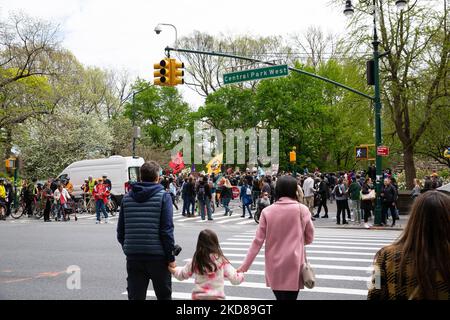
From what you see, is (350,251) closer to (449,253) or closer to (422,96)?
(449,253)

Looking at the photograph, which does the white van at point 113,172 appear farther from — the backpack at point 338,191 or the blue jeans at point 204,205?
the backpack at point 338,191

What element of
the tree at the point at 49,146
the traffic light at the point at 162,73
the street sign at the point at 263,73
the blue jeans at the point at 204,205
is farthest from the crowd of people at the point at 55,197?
the tree at the point at 49,146

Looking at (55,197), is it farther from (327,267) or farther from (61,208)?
(327,267)

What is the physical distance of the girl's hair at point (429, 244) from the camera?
2535mm

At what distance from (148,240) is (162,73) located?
12.6m

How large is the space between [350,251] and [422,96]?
50.9ft

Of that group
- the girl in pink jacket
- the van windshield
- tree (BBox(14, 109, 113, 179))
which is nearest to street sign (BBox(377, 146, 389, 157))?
the van windshield

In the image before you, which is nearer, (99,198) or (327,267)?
(327,267)

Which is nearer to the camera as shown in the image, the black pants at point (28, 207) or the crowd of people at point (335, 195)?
the crowd of people at point (335, 195)

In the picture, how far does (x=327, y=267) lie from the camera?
9359 millimetres

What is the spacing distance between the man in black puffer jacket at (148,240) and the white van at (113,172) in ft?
70.1

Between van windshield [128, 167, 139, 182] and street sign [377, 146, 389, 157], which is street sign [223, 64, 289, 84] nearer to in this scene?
street sign [377, 146, 389, 157]

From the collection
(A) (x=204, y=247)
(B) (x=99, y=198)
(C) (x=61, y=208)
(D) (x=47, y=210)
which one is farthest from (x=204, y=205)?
(A) (x=204, y=247)

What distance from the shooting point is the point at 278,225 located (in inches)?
180
